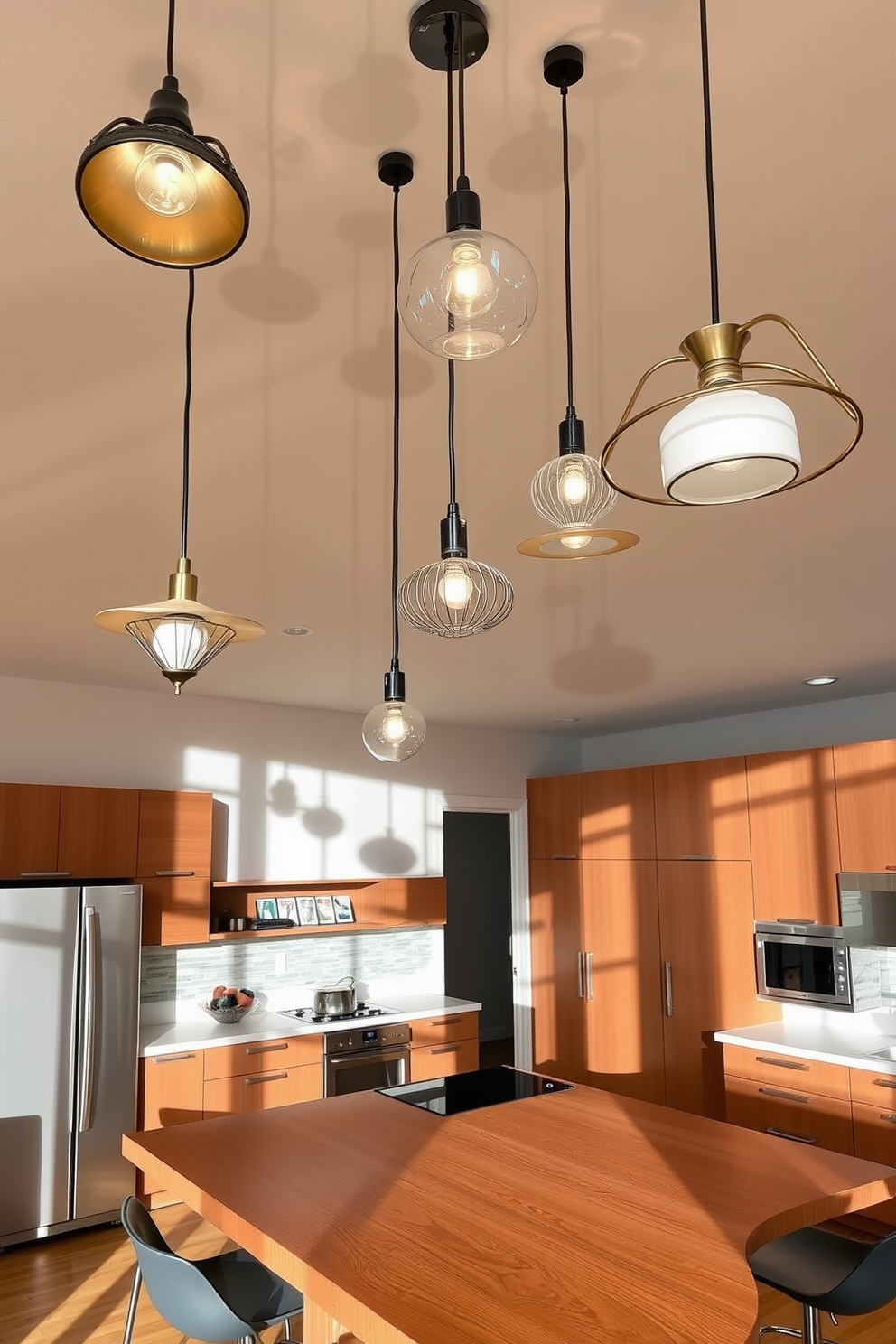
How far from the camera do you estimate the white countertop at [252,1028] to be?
15.8 ft

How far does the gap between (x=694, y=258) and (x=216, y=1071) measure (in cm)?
451

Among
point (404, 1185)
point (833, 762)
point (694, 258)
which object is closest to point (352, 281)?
point (694, 258)

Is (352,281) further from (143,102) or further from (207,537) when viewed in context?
(207,537)

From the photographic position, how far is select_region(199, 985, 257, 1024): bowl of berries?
5.19m

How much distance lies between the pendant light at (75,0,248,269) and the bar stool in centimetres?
232

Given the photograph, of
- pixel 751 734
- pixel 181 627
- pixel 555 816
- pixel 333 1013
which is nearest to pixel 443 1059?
pixel 333 1013

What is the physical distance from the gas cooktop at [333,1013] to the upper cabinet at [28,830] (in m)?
1.67

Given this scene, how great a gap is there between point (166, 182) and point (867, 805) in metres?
4.75

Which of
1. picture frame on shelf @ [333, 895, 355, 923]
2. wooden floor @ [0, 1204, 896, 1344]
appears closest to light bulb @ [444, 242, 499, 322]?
wooden floor @ [0, 1204, 896, 1344]

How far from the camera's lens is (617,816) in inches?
251

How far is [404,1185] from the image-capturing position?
231 cm

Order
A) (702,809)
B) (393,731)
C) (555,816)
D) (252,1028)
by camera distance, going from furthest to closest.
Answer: (555,816)
(702,809)
(252,1028)
(393,731)

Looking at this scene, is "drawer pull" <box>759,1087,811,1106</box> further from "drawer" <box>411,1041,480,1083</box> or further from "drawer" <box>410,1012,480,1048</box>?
"drawer" <box>410,1012,480,1048</box>

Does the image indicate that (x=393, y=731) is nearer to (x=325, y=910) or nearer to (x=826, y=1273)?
(x=826, y=1273)
